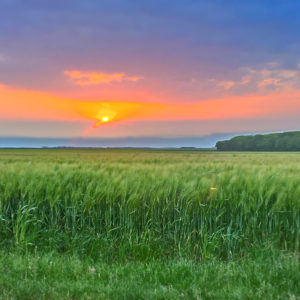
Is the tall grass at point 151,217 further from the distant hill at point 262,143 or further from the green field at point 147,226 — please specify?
the distant hill at point 262,143

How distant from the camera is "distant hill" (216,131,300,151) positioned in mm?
94125

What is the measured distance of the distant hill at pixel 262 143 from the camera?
9412cm

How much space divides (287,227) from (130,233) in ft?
8.43

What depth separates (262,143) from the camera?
98.9 meters

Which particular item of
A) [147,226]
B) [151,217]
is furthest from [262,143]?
[147,226]

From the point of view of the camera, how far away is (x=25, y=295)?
305cm

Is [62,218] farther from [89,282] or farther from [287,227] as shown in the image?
[287,227]

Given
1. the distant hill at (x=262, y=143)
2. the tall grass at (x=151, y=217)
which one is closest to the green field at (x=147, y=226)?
the tall grass at (x=151, y=217)

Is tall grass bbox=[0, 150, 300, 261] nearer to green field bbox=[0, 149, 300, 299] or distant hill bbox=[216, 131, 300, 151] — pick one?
green field bbox=[0, 149, 300, 299]

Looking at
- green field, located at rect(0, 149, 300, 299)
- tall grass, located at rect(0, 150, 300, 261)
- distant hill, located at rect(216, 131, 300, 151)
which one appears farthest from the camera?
distant hill, located at rect(216, 131, 300, 151)

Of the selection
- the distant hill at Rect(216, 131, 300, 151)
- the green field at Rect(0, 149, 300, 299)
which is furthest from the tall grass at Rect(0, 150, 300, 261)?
the distant hill at Rect(216, 131, 300, 151)

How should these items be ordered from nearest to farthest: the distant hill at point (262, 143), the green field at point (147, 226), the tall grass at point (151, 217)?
1. the green field at point (147, 226)
2. the tall grass at point (151, 217)
3. the distant hill at point (262, 143)

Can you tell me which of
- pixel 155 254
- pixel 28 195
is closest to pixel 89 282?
pixel 155 254

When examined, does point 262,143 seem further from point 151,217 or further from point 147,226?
point 147,226
